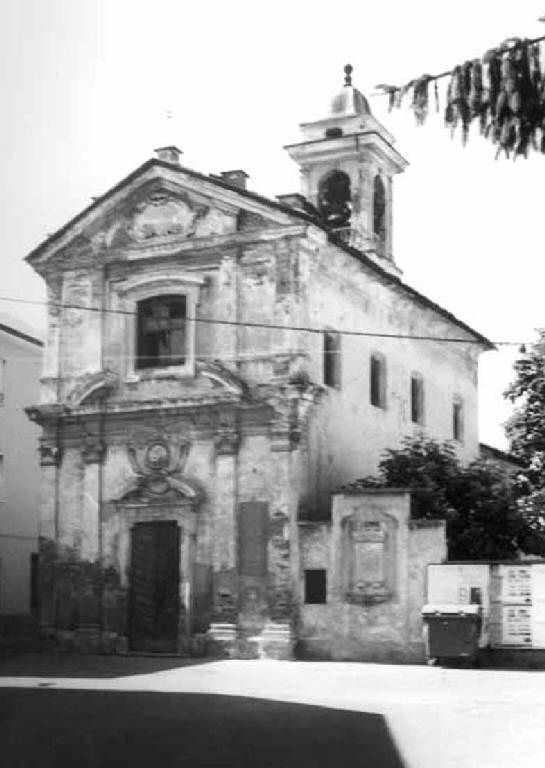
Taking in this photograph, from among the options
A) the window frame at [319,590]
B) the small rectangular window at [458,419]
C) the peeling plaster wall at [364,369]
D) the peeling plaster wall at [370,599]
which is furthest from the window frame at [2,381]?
the window frame at [319,590]

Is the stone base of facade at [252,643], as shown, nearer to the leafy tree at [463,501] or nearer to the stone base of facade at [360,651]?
the stone base of facade at [360,651]

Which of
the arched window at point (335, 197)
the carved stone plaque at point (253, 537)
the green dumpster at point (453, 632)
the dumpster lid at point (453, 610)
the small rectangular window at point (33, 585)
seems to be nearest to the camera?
the green dumpster at point (453, 632)

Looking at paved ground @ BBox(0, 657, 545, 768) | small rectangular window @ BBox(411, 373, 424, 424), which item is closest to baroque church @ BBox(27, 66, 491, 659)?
small rectangular window @ BBox(411, 373, 424, 424)

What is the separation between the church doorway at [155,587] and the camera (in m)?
26.4

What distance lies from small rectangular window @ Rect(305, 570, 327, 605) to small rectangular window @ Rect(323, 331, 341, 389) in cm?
453

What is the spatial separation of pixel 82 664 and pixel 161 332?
760 cm

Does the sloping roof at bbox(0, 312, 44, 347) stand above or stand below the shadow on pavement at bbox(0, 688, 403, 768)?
above

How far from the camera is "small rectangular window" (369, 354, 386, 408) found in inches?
1191

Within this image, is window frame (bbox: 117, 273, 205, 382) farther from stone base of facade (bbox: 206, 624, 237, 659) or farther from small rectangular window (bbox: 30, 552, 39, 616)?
small rectangular window (bbox: 30, 552, 39, 616)

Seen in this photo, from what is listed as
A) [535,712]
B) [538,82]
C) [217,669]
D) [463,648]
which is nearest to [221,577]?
[217,669]

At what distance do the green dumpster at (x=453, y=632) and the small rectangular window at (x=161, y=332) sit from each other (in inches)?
317

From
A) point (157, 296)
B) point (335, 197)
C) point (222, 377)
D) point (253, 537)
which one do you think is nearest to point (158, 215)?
point (157, 296)

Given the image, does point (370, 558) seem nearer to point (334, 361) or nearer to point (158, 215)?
point (334, 361)

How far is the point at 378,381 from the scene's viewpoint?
30.5 m
